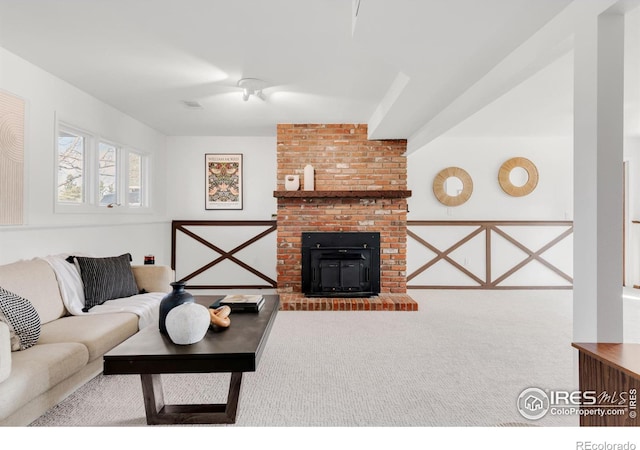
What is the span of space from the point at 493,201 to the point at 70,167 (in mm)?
5798

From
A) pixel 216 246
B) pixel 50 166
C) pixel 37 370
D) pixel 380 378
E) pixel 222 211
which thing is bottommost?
pixel 380 378

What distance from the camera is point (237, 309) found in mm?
2834

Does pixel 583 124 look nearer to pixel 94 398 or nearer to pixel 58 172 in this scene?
pixel 94 398

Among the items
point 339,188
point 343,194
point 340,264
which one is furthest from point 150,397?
point 339,188

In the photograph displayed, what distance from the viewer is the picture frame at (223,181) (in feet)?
21.1

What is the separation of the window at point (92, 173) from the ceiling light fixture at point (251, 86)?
5.73 feet

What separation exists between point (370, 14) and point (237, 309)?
6.57ft

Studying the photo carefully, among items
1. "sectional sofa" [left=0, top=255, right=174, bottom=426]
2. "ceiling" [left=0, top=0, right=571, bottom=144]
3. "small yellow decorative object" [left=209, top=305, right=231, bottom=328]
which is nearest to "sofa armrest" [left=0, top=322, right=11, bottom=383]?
"sectional sofa" [left=0, top=255, right=174, bottom=426]

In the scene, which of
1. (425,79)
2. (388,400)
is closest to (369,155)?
(425,79)

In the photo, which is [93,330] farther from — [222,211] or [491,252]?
[491,252]

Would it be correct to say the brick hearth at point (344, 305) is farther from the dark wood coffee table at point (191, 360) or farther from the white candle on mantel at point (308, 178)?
the dark wood coffee table at point (191, 360)

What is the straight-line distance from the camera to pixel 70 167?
13.5 feet

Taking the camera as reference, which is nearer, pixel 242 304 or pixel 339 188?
pixel 242 304
